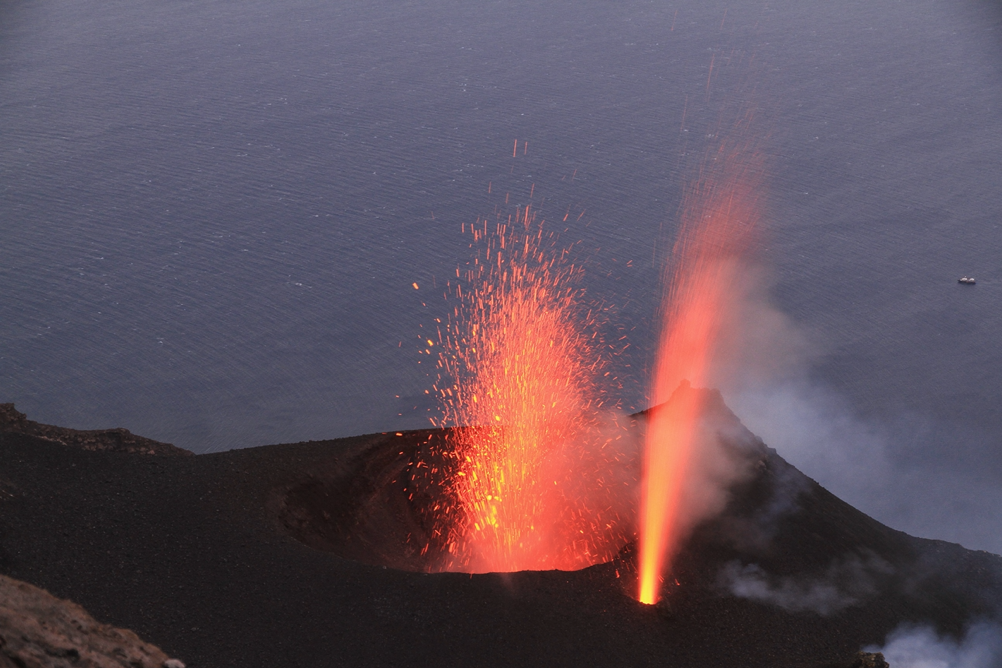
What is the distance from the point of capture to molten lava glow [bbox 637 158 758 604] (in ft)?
114

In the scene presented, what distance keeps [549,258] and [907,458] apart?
85.7ft

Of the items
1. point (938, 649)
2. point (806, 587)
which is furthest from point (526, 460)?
point (938, 649)

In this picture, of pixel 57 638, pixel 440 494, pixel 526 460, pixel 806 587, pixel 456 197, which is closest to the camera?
pixel 57 638

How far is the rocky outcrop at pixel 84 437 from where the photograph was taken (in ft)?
115

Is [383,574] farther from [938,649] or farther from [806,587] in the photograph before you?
[938,649]

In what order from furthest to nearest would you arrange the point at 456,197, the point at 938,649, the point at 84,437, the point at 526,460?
1. the point at 456,197
2. the point at 526,460
3. the point at 84,437
4. the point at 938,649

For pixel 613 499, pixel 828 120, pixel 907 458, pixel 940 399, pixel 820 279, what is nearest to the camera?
pixel 613 499

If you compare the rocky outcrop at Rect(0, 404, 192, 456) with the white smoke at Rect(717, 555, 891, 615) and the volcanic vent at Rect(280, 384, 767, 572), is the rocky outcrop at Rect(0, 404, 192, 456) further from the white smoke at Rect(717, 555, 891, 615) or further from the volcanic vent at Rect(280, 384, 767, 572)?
the white smoke at Rect(717, 555, 891, 615)

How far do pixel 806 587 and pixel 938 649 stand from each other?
4107 millimetres

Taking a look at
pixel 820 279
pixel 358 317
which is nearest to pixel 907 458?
pixel 820 279

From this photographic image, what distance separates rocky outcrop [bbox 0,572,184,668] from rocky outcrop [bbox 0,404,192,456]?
478 inches

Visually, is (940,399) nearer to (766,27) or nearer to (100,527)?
(100,527)

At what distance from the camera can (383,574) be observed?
91.4 feet

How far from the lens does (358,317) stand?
59875 mm
